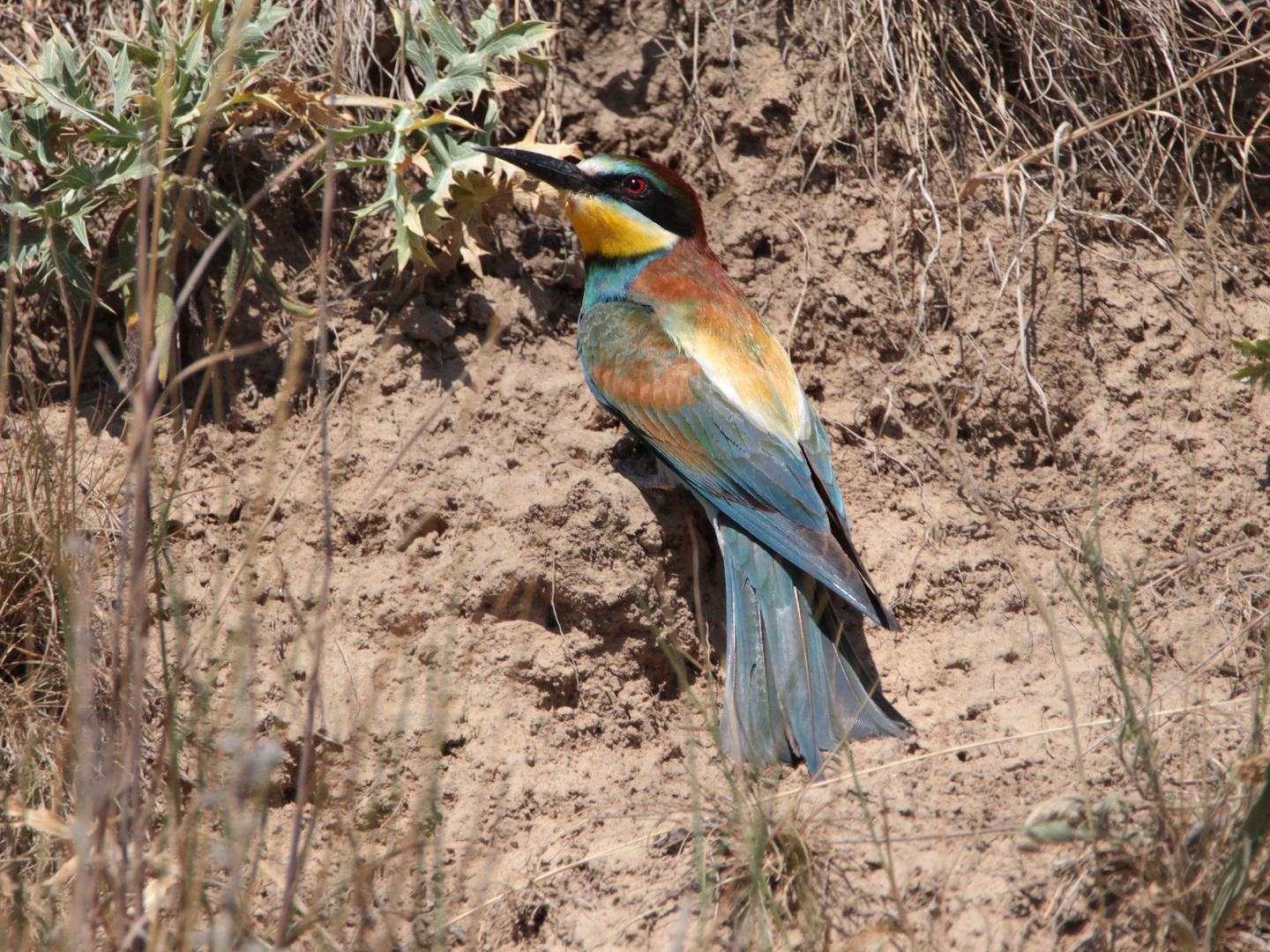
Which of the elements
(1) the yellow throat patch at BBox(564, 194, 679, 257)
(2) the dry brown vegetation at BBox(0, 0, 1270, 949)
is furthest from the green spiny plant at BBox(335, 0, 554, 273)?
(1) the yellow throat patch at BBox(564, 194, 679, 257)

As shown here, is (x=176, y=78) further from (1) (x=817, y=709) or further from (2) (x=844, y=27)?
(1) (x=817, y=709)

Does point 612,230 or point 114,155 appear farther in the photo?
point 612,230

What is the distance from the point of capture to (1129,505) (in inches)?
102

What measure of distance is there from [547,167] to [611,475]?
0.86m

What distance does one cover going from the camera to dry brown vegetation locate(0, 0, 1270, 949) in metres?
1.76

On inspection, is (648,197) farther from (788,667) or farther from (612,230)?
(788,667)

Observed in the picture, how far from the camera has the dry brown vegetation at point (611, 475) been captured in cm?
176

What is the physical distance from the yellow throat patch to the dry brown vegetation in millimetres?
118

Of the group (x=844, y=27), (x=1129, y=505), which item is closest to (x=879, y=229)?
(x=844, y=27)

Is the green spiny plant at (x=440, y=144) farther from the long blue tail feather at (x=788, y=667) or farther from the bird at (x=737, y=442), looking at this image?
the long blue tail feather at (x=788, y=667)

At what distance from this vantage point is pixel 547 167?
8.80ft

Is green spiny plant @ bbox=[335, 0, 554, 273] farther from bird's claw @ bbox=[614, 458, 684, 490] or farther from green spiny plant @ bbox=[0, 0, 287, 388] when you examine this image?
bird's claw @ bbox=[614, 458, 684, 490]

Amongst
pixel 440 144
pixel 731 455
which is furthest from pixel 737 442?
pixel 440 144

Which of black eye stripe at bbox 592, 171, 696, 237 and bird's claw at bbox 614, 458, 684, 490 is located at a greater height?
black eye stripe at bbox 592, 171, 696, 237
